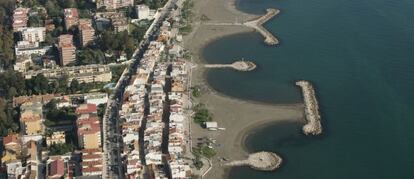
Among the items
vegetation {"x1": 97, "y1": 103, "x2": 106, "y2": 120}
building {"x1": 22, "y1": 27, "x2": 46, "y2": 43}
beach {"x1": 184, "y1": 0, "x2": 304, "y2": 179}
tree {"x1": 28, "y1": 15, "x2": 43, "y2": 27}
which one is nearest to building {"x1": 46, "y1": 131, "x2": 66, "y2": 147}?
vegetation {"x1": 97, "y1": 103, "x2": 106, "y2": 120}

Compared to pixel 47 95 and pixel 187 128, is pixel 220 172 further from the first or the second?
pixel 47 95

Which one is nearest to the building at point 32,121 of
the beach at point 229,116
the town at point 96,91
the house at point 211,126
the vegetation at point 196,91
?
the town at point 96,91

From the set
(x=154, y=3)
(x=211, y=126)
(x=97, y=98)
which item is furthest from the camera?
(x=154, y=3)

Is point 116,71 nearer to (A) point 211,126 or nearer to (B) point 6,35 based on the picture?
(A) point 211,126

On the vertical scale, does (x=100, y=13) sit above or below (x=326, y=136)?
above

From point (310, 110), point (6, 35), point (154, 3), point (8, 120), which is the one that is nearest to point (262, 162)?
point (310, 110)

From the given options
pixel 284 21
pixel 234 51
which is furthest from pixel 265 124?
pixel 284 21

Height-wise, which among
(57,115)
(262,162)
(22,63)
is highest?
(22,63)
